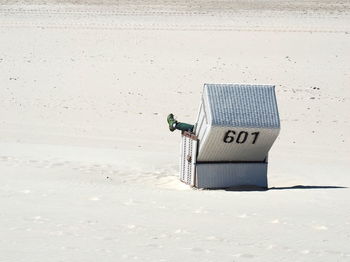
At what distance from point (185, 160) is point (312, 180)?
2.18 meters

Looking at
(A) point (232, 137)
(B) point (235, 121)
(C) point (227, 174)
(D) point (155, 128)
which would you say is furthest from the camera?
(D) point (155, 128)

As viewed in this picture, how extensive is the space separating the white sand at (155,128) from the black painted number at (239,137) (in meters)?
0.88

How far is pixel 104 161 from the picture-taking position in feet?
50.4

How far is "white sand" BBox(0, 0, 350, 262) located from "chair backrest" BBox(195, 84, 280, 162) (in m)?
0.84

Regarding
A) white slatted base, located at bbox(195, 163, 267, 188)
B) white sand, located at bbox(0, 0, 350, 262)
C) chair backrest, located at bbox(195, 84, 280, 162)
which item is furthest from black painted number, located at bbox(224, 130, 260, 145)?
white sand, located at bbox(0, 0, 350, 262)

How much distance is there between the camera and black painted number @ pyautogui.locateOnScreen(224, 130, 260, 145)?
40.4ft

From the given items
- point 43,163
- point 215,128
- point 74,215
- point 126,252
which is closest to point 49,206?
point 74,215

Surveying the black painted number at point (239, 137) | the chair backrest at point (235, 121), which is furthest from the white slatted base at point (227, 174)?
the black painted number at point (239, 137)

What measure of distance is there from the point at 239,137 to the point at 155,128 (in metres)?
7.64

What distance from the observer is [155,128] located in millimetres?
19922

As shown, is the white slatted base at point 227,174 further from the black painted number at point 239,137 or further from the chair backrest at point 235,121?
the black painted number at point 239,137

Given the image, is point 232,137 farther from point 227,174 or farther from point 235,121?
point 227,174

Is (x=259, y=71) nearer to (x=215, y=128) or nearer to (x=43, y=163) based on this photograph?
(x=43, y=163)

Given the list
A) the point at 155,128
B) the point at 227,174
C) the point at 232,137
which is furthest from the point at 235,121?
the point at 155,128
